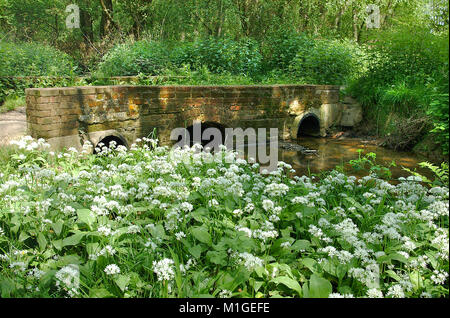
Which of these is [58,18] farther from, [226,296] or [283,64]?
[226,296]

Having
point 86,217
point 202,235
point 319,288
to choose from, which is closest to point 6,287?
point 86,217

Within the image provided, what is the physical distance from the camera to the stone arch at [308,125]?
351 inches

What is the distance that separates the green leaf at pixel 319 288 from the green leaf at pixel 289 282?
87mm

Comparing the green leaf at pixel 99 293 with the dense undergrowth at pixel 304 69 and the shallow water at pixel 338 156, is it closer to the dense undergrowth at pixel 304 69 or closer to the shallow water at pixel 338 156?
the shallow water at pixel 338 156

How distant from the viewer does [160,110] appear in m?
6.26

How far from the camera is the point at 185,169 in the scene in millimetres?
4285

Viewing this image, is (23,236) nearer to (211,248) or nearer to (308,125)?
(211,248)

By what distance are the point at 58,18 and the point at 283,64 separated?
22.4 meters

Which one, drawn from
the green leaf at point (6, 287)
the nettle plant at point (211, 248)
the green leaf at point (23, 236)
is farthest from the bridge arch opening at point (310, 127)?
the green leaf at point (6, 287)

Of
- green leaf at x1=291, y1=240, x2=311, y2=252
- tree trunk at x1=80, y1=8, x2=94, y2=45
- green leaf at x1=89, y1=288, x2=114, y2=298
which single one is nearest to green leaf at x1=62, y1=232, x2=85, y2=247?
green leaf at x1=89, y1=288, x2=114, y2=298

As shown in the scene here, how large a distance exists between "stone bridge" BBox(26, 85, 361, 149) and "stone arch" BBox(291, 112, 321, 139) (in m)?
0.02

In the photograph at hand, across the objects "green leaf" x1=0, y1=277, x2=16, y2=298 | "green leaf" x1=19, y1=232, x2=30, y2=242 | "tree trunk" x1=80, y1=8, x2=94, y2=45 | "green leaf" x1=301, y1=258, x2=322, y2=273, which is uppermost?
"tree trunk" x1=80, y1=8, x2=94, y2=45

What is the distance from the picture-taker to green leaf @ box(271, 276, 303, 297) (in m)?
2.14

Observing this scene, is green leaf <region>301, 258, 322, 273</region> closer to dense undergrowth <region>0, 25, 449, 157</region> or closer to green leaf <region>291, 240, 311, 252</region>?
green leaf <region>291, 240, 311, 252</region>
